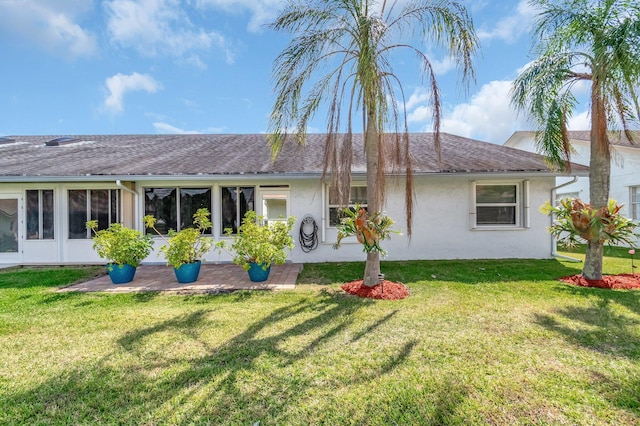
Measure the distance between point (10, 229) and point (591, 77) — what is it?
16.3 metres

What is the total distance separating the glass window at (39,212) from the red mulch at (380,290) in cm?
948

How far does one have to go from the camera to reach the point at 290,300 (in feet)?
17.8

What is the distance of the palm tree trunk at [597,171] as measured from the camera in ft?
20.4

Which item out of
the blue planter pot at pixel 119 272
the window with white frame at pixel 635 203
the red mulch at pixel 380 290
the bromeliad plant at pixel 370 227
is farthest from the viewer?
the window with white frame at pixel 635 203

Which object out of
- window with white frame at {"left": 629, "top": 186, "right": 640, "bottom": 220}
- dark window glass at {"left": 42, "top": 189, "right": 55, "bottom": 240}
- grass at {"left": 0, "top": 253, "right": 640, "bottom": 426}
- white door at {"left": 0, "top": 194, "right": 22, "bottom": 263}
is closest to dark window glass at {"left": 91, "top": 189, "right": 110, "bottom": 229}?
dark window glass at {"left": 42, "top": 189, "right": 55, "bottom": 240}

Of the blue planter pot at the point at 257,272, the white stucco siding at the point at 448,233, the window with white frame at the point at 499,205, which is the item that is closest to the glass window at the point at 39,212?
the blue planter pot at the point at 257,272

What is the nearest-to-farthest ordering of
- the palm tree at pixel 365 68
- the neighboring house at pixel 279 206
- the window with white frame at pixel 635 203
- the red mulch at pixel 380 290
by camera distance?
the palm tree at pixel 365 68, the red mulch at pixel 380 290, the neighboring house at pixel 279 206, the window with white frame at pixel 635 203

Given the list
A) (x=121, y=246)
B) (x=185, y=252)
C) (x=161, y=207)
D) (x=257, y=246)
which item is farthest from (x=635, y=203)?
(x=121, y=246)

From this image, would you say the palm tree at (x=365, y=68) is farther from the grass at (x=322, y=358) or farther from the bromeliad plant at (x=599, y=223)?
the bromeliad plant at (x=599, y=223)

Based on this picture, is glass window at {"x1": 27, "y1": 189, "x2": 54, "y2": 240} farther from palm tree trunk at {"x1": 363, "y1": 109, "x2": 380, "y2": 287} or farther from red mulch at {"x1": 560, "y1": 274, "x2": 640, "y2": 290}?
red mulch at {"x1": 560, "y1": 274, "x2": 640, "y2": 290}

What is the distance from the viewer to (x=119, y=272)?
22.1ft

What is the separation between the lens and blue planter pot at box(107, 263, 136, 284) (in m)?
6.73

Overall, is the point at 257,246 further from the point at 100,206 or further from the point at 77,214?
the point at 77,214

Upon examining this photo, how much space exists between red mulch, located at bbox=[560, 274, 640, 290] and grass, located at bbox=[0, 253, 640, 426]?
0.49 meters
